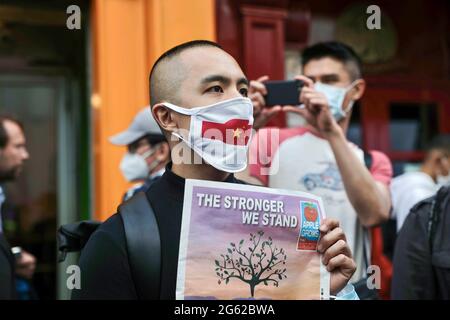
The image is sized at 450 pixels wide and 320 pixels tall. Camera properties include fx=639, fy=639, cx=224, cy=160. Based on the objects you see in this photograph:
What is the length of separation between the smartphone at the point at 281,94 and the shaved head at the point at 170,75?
1.00m

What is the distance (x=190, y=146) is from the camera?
1931mm

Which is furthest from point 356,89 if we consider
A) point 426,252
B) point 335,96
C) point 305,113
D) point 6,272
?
point 6,272

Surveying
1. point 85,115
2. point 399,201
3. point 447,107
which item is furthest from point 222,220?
point 447,107

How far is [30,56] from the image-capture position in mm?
6301

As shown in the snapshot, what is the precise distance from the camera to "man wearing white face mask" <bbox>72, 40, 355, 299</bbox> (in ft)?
5.63

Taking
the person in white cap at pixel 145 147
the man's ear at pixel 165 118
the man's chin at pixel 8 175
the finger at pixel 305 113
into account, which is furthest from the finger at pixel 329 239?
the man's chin at pixel 8 175

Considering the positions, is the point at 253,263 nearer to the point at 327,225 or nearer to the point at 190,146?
the point at 327,225

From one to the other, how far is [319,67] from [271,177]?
69cm

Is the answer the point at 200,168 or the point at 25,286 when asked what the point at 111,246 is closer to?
the point at 200,168

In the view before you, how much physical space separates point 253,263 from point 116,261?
1.20 feet

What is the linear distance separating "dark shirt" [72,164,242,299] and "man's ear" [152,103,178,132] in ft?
0.93

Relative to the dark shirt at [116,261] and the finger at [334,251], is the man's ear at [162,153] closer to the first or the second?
the dark shirt at [116,261]

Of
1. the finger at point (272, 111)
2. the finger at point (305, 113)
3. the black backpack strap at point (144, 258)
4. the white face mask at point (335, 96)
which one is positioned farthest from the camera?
the white face mask at point (335, 96)

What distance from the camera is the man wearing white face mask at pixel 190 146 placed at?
5.63 feet
